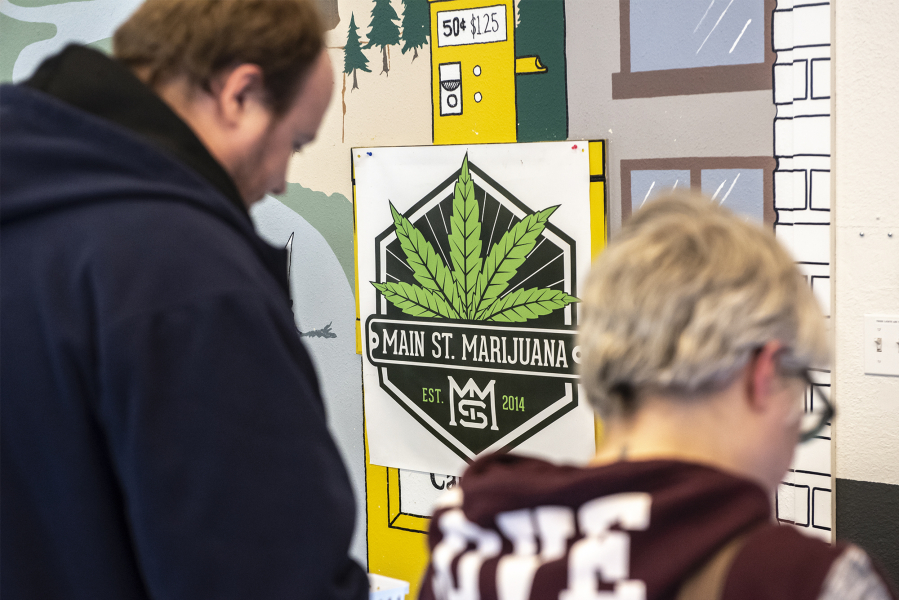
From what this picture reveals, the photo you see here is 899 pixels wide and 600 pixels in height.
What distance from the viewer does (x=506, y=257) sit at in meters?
2.00

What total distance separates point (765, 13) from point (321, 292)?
1.23m

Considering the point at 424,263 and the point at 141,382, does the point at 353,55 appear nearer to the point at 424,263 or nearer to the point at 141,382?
the point at 424,263

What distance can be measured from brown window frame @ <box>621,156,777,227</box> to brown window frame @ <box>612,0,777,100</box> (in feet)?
0.44

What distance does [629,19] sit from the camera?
1812mm

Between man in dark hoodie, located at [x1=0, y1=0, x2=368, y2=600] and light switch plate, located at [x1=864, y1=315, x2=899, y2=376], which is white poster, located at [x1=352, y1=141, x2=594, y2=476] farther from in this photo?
man in dark hoodie, located at [x1=0, y1=0, x2=368, y2=600]

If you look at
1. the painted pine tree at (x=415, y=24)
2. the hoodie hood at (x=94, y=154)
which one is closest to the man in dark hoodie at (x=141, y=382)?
the hoodie hood at (x=94, y=154)

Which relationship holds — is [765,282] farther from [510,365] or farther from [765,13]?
[510,365]

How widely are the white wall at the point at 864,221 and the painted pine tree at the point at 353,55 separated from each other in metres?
1.07

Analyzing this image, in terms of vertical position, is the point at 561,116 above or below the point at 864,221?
above

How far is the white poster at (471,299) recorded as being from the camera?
1.95 m

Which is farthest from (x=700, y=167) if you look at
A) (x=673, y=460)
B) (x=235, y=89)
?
(x=673, y=460)

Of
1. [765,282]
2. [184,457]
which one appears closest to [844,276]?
[765,282]

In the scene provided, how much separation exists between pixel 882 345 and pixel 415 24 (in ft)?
4.06

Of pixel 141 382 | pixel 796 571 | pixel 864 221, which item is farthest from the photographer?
pixel 864 221
